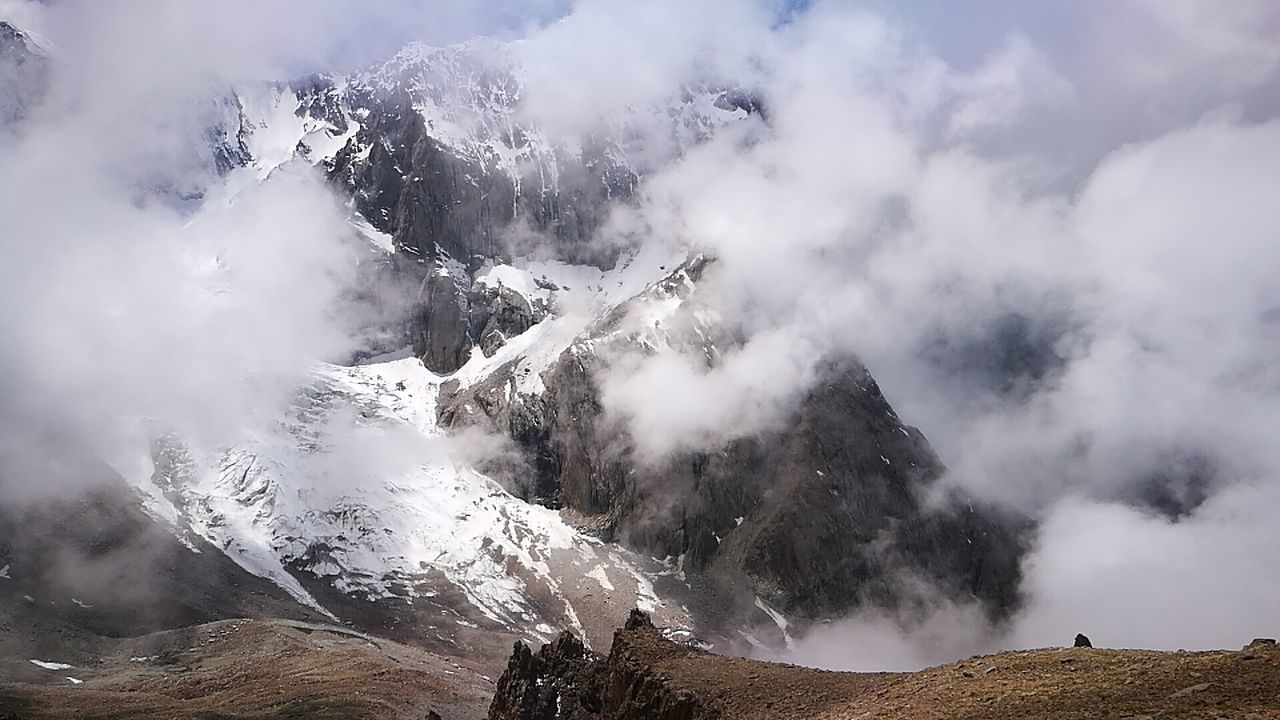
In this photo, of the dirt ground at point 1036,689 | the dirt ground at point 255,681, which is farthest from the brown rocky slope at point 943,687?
the dirt ground at point 255,681

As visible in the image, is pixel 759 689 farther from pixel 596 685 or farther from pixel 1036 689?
pixel 596 685

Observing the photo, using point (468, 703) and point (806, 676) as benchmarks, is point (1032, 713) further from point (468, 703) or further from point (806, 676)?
point (468, 703)

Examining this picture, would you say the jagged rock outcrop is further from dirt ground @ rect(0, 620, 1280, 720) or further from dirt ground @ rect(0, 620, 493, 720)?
dirt ground @ rect(0, 620, 493, 720)

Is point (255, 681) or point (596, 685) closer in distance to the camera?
point (596, 685)

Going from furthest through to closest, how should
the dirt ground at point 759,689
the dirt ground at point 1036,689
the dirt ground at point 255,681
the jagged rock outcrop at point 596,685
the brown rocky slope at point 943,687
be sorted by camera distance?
1. the dirt ground at point 255,681
2. the jagged rock outcrop at point 596,685
3. the dirt ground at point 759,689
4. the brown rocky slope at point 943,687
5. the dirt ground at point 1036,689

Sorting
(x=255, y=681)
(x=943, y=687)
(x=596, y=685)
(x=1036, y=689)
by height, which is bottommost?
(x=1036, y=689)

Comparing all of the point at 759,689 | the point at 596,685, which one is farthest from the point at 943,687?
the point at 596,685

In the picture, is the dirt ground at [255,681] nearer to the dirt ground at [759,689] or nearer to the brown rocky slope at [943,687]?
the dirt ground at [759,689]

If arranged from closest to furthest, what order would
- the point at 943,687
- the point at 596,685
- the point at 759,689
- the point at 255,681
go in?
the point at 943,687 → the point at 759,689 → the point at 596,685 → the point at 255,681

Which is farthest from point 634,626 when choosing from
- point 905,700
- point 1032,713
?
point 1032,713

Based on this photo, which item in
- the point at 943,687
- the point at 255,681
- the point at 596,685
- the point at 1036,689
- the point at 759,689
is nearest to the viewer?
the point at 1036,689

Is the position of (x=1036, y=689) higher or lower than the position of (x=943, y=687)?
lower

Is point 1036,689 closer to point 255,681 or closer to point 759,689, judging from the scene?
point 759,689

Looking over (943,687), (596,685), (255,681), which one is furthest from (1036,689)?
(255,681)
